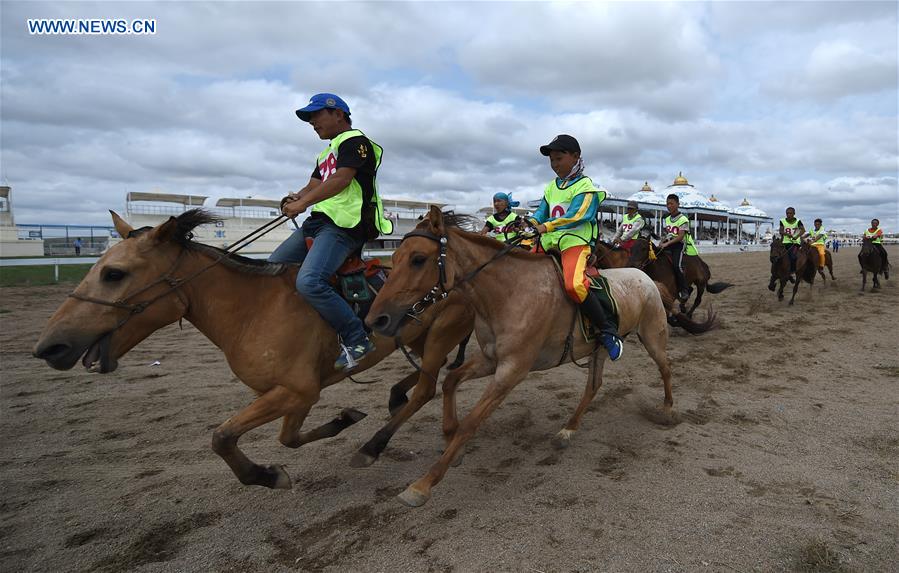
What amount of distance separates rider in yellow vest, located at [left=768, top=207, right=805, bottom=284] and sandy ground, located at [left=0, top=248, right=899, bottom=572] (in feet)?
25.2

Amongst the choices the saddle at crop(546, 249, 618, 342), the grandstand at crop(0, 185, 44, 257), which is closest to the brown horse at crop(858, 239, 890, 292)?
the saddle at crop(546, 249, 618, 342)

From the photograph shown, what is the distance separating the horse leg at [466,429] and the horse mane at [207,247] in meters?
1.86

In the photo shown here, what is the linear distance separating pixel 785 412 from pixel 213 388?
701 centimetres

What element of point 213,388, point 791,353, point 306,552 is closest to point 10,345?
point 213,388

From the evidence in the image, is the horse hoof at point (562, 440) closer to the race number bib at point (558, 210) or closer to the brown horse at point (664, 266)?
the race number bib at point (558, 210)

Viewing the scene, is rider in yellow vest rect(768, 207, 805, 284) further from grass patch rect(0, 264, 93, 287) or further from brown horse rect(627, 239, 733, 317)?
grass patch rect(0, 264, 93, 287)

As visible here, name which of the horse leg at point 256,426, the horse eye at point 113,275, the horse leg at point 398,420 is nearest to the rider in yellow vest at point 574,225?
the horse leg at point 398,420

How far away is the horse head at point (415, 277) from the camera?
3.36 m

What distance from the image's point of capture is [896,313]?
1167 centimetres

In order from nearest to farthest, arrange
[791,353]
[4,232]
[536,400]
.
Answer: [536,400], [791,353], [4,232]

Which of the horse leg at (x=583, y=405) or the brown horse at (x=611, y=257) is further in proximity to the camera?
the brown horse at (x=611, y=257)

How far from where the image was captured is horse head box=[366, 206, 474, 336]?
3.36 metres

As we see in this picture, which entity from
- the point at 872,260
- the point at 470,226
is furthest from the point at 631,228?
the point at 872,260

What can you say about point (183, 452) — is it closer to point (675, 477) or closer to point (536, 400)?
point (536, 400)
